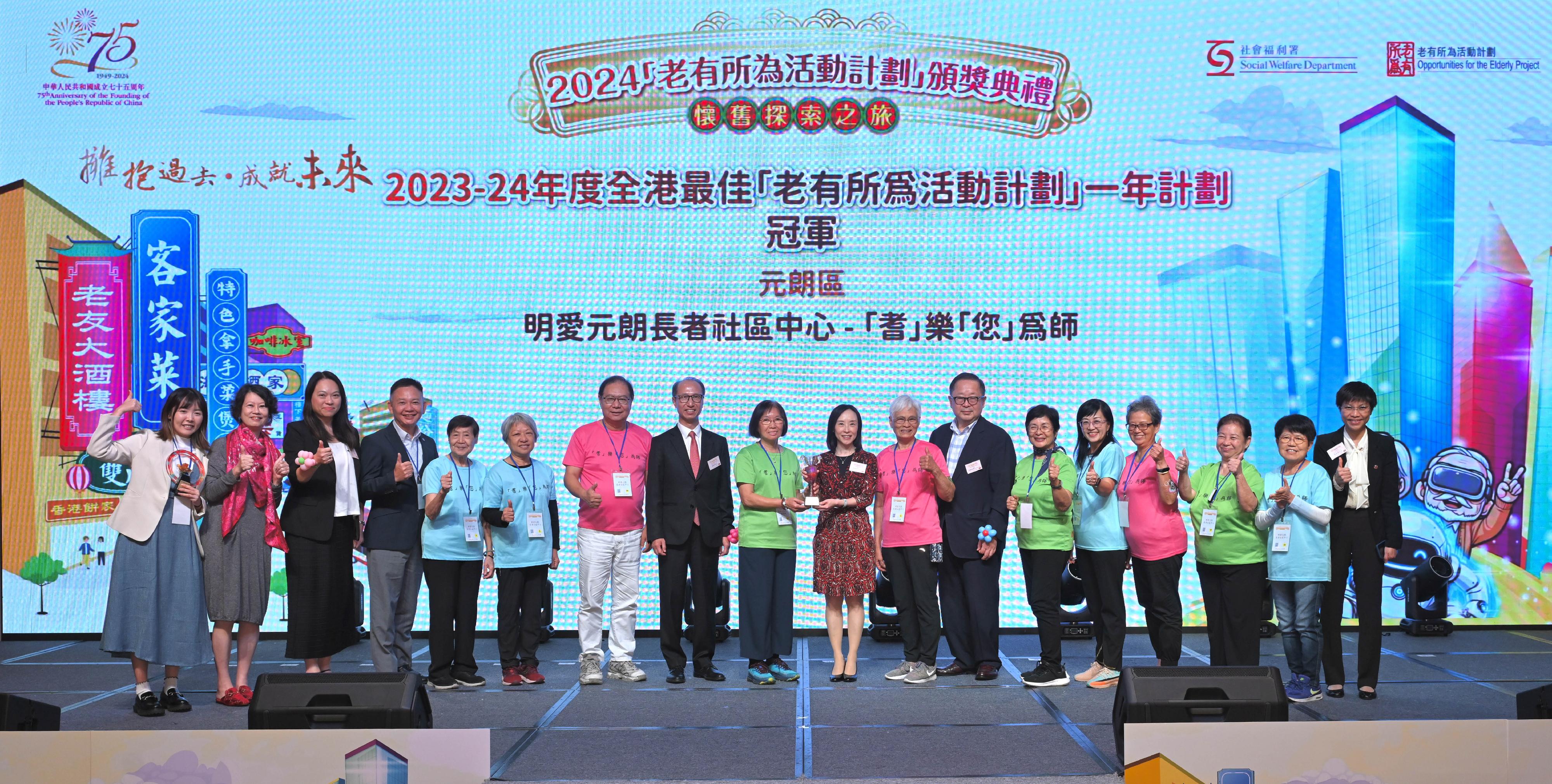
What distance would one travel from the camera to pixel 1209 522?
4445mm

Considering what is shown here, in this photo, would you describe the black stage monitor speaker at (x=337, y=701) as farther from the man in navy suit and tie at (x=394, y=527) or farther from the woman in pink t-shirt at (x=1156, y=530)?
the woman in pink t-shirt at (x=1156, y=530)

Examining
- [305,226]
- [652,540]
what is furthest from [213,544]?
[305,226]

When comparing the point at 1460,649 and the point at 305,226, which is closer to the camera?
the point at 1460,649

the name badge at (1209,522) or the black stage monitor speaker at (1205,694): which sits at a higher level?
the name badge at (1209,522)

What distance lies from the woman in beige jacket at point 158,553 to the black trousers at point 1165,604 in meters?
3.42

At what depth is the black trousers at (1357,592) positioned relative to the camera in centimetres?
448

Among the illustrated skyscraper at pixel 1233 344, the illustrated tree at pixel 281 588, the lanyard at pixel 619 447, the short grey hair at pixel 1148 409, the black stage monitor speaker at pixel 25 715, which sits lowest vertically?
the illustrated tree at pixel 281 588

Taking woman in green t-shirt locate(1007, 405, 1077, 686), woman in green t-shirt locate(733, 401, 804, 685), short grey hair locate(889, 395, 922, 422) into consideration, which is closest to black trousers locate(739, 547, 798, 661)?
woman in green t-shirt locate(733, 401, 804, 685)

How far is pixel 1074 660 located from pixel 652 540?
1.93 m

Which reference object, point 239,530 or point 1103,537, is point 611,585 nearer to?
point 239,530

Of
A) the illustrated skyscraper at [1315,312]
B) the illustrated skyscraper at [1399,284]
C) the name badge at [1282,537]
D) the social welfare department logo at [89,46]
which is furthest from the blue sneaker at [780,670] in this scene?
the social welfare department logo at [89,46]

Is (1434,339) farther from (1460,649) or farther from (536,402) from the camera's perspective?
(536,402)

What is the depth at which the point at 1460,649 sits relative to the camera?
221 inches

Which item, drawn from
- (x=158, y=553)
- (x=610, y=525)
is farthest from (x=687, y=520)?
(x=158, y=553)
